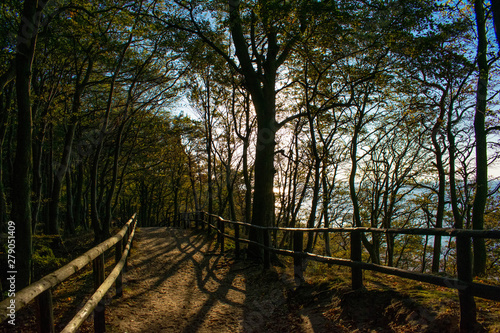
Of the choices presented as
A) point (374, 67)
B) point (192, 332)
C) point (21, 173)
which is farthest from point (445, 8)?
point (21, 173)

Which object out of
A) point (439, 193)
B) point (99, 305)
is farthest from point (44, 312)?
point (439, 193)

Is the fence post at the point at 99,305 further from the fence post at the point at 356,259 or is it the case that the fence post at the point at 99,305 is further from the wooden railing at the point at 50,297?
the fence post at the point at 356,259

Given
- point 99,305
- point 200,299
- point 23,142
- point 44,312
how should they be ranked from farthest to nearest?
point 200,299
point 23,142
point 99,305
point 44,312

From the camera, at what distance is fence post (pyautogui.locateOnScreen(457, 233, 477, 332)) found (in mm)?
2850

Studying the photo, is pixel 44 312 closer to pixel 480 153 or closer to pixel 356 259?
pixel 356 259

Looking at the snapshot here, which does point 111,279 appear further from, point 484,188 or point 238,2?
point 484,188

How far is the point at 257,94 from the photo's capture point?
368 inches

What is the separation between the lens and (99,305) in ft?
11.9

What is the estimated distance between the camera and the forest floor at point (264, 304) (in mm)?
3445

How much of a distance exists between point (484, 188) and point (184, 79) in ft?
45.7

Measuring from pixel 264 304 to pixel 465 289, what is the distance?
3.38 meters

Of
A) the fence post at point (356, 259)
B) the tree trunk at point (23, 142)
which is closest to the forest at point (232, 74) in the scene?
the tree trunk at point (23, 142)

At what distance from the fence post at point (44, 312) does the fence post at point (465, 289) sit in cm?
349

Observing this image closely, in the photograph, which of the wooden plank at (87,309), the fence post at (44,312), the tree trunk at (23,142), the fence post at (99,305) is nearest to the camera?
the fence post at (44,312)
